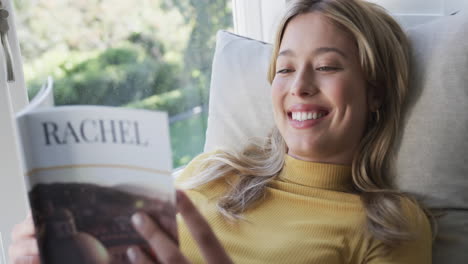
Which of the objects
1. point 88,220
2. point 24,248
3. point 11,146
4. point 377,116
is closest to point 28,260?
point 24,248

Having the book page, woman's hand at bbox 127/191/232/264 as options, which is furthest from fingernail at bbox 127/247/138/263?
the book page

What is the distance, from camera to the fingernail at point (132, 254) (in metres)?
0.72

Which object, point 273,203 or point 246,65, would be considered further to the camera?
point 246,65

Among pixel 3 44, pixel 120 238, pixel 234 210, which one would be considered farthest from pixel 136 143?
pixel 3 44

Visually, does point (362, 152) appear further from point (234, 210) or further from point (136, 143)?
point (136, 143)

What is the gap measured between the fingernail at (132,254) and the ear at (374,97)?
2.23ft

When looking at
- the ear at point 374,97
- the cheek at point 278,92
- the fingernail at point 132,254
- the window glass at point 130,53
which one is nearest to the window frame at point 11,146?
the window glass at point 130,53

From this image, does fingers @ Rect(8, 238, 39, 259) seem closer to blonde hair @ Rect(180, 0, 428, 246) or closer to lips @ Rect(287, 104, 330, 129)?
blonde hair @ Rect(180, 0, 428, 246)

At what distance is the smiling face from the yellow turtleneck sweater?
7cm

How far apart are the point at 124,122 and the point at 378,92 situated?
2.29 feet

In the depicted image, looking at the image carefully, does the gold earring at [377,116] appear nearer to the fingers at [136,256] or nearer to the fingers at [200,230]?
the fingers at [200,230]

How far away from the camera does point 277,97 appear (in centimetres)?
119

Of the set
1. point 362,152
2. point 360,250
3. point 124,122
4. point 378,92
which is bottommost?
point 360,250

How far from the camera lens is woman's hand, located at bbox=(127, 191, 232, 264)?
0.71 metres
